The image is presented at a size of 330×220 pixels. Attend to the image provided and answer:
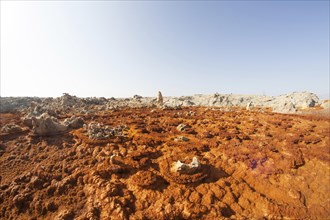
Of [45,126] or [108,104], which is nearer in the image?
[45,126]

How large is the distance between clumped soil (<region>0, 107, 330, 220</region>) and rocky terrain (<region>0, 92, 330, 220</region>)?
0.05 metres

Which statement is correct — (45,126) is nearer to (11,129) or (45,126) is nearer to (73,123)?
(73,123)

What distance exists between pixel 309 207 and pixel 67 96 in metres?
32.3

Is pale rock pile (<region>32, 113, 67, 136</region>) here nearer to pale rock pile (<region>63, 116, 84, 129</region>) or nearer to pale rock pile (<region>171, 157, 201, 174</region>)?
pale rock pile (<region>63, 116, 84, 129</region>)

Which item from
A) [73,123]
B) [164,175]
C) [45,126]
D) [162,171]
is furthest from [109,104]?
[164,175]

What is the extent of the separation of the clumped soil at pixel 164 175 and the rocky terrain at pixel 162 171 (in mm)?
51

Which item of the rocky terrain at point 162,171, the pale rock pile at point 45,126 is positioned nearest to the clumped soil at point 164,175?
the rocky terrain at point 162,171

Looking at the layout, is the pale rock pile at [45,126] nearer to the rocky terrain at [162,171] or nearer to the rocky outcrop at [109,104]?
the rocky terrain at [162,171]

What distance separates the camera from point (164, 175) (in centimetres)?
1179

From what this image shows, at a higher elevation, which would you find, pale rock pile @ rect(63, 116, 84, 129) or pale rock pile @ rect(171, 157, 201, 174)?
pale rock pile @ rect(63, 116, 84, 129)

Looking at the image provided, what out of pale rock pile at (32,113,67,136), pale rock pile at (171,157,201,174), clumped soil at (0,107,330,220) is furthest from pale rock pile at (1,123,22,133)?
pale rock pile at (171,157,201,174)

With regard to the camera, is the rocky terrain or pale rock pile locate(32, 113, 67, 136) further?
pale rock pile locate(32, 113, 67, 136)

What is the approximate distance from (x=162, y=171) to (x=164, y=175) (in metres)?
0.38

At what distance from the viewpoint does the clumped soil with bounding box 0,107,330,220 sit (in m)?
9.98
